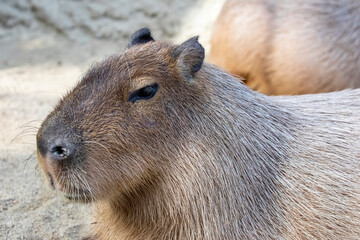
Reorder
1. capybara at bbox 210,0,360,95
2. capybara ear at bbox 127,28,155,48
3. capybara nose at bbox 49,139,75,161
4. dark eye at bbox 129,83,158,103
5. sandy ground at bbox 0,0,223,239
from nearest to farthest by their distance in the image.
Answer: capybara nose at bbox 49,139,75,161 < dark eye at bbox 129,83,158,103 < capybara ear at bbox 127,28,155,48 < sandy ground at bbox 0,0,223,239 < capybara at bbox 210,0,360,95

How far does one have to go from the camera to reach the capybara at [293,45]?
493 centimetres

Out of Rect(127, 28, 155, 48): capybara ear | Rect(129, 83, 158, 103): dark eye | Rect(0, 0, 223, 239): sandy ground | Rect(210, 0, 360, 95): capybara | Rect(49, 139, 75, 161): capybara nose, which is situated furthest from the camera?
Rect(210, 0, 360, 95): capybara

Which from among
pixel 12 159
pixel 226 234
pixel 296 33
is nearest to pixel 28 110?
pixel 12 159

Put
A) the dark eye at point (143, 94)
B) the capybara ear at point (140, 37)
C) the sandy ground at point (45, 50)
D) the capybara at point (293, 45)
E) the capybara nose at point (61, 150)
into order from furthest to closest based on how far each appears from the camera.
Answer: the capybara at point (293, 45) → the sandy ground at point (45, 50) → the capybara ear at point (140, 37) → the dark eye at point (143, 94) → the capybara nose at point (61, 150)

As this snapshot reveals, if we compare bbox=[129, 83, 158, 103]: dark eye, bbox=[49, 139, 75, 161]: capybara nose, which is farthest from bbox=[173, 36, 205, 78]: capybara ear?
bbox=[49, 139, 75, 161]: capybara nose

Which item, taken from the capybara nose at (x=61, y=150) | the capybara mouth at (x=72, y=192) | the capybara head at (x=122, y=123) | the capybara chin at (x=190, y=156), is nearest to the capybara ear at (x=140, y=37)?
the capybara chin at (x=190, y=156)

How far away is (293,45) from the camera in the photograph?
4992mm

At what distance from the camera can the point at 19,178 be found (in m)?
4.21

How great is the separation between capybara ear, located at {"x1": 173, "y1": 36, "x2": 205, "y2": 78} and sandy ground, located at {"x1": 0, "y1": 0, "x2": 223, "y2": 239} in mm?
1700

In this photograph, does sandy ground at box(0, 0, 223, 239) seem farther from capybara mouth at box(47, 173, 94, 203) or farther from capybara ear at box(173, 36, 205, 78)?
capybara ear at box(173, 36, 205, 78)

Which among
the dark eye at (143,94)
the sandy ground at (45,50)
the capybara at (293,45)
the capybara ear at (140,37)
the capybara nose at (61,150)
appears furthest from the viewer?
the capybara at (293,45)

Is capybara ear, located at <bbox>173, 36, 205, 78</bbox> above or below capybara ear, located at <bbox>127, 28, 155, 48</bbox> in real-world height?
below

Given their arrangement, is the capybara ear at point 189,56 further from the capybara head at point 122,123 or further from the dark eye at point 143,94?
the dark eye at point 143,94

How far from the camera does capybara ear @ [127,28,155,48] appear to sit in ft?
10.1
